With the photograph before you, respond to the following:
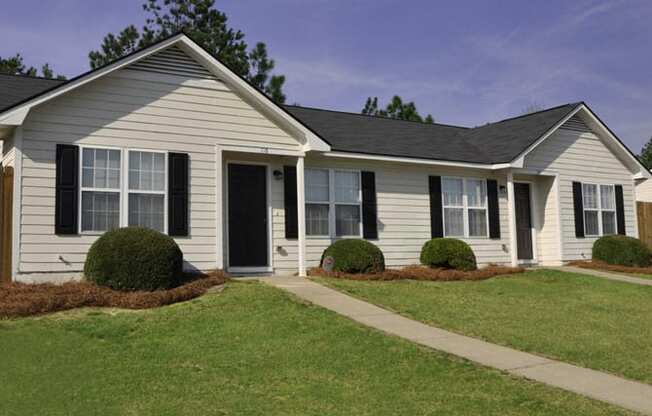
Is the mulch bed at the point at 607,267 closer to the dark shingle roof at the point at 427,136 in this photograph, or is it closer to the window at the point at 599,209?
the window at the point at 599,209

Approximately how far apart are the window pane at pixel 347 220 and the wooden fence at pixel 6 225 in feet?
23.4

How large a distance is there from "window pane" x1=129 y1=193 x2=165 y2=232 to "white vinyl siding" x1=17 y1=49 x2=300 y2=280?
0.14 ft

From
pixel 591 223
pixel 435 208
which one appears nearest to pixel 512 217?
pixel 435 208

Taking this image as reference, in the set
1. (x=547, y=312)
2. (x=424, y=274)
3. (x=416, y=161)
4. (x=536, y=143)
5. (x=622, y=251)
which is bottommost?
(x=547, y=312)

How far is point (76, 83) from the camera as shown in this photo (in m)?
11.5

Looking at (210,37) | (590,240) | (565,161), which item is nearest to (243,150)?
(565,161)

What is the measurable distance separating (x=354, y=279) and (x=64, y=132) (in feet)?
21.2

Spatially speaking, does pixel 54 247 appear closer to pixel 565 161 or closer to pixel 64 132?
pixel 64 132

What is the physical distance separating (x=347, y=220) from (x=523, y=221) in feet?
21.5

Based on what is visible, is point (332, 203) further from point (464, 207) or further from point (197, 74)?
point (197, 74)

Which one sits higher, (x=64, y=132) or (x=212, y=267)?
(x=64, y=132)

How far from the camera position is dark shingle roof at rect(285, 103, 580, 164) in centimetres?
1620

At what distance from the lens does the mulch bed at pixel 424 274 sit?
1365 centimetres

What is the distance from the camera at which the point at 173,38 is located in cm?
1251
